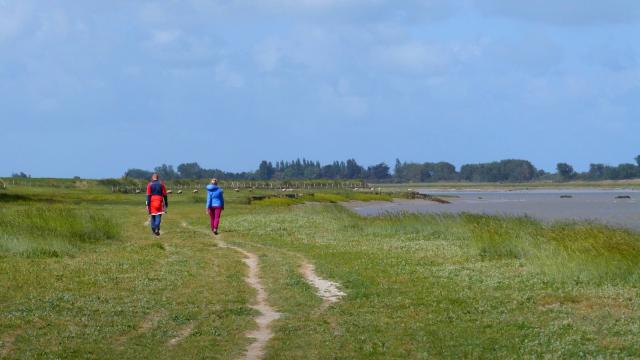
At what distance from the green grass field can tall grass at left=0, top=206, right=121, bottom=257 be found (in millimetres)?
80

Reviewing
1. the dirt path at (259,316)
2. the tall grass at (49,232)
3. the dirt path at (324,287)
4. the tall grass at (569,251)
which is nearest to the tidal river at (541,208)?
the tall grass at (569,251)

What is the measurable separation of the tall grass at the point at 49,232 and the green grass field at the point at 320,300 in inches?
3.1

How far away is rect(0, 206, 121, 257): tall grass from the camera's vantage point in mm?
22156

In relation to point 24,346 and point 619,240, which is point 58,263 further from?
point 619,240

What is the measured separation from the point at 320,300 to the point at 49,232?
45.6 feet

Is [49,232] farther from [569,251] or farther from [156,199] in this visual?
[569,251]

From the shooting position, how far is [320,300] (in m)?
15.0

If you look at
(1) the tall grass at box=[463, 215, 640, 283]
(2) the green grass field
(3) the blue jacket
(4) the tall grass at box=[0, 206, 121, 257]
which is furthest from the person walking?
(1) the tall grass at box=[463, 215, 640, 283]

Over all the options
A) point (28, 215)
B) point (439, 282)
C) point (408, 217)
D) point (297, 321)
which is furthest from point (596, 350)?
point (408, 217)

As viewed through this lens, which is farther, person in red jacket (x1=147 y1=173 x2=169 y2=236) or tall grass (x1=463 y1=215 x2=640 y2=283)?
person in red jacket (x1=147 y1=173 x2=169 y2=236)

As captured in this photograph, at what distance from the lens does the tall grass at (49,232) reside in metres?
22.2

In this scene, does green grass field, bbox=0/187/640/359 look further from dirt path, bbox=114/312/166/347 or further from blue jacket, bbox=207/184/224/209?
blue jacket, bbox=207/184/224/209

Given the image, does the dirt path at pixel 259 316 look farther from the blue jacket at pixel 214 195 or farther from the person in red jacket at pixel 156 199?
the blue jacket at pixel 214 195

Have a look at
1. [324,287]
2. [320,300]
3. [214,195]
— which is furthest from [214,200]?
[320,300]
